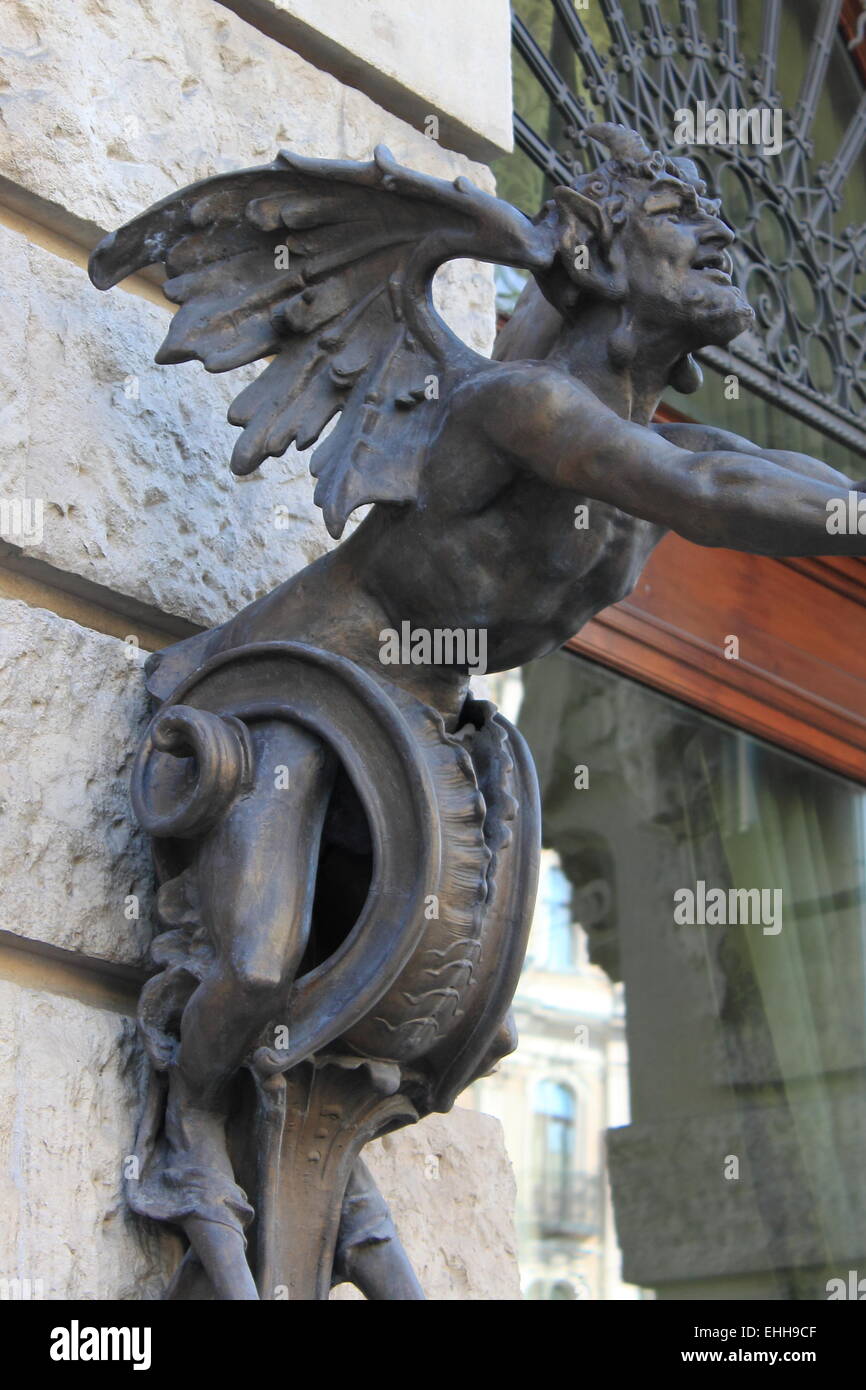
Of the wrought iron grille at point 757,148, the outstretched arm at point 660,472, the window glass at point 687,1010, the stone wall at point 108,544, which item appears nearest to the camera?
the outstretched arm at point 660,472

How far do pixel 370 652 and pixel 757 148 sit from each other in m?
2.09

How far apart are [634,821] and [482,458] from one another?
2.00 metres

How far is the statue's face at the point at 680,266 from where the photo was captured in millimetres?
1445

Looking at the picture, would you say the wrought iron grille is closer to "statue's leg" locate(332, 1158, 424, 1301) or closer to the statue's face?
the statue's face

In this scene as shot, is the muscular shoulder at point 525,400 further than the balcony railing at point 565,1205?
No

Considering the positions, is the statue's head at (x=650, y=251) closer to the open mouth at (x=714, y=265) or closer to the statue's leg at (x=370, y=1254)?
the open mouth at (x=714, y=265)

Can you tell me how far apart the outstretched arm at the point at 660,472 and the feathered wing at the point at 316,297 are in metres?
0.10

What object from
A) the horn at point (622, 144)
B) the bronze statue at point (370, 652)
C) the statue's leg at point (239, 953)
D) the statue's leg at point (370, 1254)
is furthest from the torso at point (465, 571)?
the statue's leg at point (370, 1254)

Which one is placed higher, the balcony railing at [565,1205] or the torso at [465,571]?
the torso at [465,571]

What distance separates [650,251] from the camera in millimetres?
1460

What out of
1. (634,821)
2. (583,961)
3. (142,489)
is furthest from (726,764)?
(142,489)

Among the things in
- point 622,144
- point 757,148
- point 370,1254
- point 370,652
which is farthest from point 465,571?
point 757,148

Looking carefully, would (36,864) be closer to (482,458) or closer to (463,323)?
(482,458)

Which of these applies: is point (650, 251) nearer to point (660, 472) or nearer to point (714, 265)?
point (714, 265)
